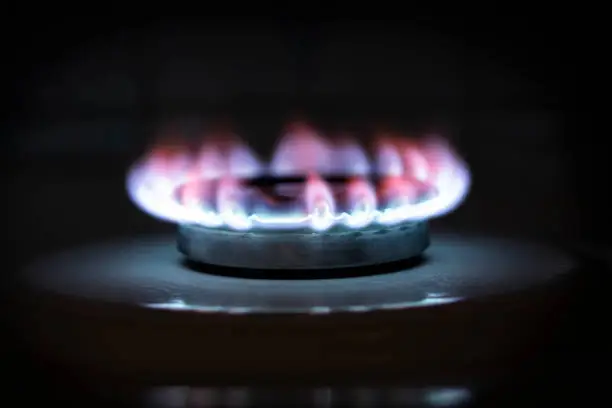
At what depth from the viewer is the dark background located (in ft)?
3.56

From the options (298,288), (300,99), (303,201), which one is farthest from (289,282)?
(300,99)

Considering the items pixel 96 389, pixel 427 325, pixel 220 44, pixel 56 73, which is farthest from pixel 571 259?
pixel 56 73

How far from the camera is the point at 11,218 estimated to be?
1113mm

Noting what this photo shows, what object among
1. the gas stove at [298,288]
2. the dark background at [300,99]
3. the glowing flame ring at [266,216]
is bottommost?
the gas stove at [298,288]

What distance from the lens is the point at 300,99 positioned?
1107 millimetres

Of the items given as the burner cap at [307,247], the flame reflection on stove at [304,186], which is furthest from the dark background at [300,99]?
the burner cap at [307,247]

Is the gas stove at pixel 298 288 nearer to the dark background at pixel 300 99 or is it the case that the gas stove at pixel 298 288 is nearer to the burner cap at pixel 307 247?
the burner cap at pixel 307 247

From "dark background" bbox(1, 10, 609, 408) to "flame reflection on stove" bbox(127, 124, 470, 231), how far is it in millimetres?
84

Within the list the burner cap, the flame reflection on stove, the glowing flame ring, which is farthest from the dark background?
the burner cap

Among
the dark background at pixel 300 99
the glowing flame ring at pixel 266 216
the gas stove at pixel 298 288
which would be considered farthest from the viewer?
the dark background at pixel 300 99

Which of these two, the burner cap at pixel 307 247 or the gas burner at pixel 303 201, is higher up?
the gas burner at pixel 303 201

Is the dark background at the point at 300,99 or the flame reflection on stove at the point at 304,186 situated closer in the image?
the flame reflection on stove at the point at 304,186

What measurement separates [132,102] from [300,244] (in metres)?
0.53

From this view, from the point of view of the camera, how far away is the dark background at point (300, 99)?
1.08m
